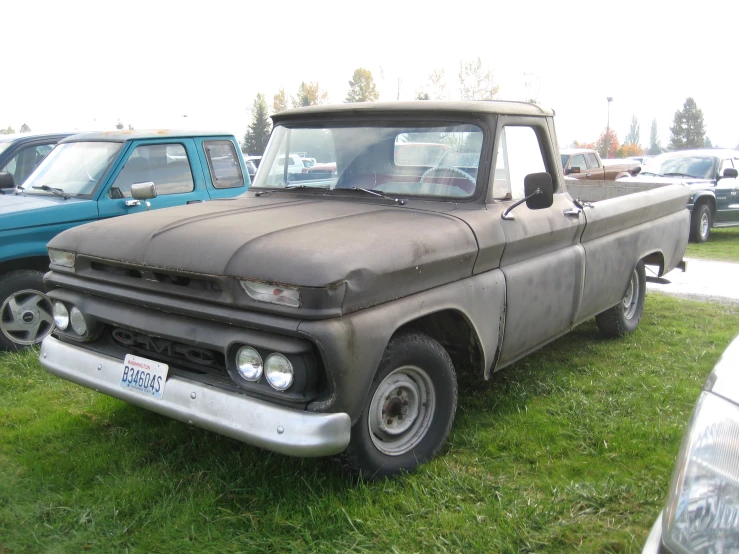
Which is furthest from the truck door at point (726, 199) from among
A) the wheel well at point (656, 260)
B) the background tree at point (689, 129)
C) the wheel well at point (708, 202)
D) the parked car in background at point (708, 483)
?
the background tree at point (689, 129)

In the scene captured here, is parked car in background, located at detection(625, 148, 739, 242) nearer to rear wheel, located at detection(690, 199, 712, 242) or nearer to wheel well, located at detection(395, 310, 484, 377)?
rear wheel, located at detection(690, 199, 712, 242)

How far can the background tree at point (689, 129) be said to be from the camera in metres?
83.0

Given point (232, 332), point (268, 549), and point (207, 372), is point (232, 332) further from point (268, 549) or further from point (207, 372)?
point (268, 549)

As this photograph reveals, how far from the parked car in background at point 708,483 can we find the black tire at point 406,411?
1.57m

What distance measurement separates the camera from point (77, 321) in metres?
3.63

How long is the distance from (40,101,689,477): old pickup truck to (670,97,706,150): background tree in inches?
3452

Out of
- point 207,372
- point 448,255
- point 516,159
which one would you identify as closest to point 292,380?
point 207,372

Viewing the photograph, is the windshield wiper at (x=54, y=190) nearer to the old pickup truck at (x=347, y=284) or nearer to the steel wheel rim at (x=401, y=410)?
the old pickup truck at (x=347, y=284)

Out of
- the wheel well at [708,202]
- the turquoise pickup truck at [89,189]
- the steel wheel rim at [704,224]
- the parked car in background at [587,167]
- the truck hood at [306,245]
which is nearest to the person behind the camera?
the truck hood at [306,245]

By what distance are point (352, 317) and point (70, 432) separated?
211 centimetres

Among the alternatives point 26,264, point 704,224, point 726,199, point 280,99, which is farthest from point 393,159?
point 280,99

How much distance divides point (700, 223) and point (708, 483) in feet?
41.5

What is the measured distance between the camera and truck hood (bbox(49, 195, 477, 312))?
2.85m

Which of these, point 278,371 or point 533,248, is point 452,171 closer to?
point 533,248
